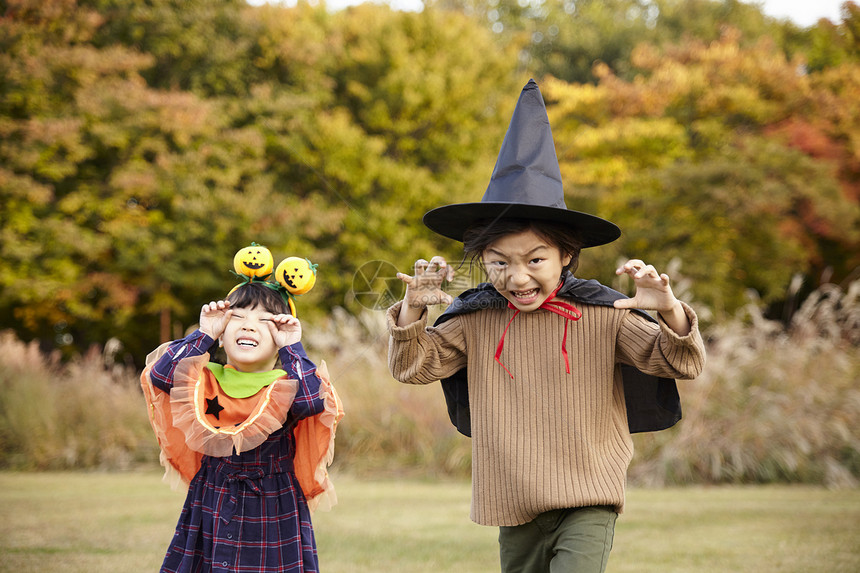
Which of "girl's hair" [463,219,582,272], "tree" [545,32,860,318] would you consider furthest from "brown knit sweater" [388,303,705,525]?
"tree" [545,32,860,318]

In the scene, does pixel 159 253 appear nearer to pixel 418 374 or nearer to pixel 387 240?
pixel 387 240

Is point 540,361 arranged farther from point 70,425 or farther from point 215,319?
point 70,425

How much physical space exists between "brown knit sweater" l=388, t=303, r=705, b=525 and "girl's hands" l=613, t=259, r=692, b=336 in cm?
10

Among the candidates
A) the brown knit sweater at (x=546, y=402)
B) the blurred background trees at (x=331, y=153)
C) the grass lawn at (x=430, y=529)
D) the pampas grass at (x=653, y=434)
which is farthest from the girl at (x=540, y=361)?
the blurred background trees at (x=331, y=153)

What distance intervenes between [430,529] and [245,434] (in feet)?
11.0

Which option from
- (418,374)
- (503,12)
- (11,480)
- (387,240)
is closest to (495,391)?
(418,374)

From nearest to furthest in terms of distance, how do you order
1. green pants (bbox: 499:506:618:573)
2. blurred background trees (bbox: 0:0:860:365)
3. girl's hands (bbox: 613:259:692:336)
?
girl's hands (bbox: 613:259:692:336)
green pants (bbox: 499:506:618:573)
blurred background trees (bbox: 0:0:860:365)

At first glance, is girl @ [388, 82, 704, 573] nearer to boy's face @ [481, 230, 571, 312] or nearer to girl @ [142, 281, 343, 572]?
boy's face @ [481, 230, 571, 312]

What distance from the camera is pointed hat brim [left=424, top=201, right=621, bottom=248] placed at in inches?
111

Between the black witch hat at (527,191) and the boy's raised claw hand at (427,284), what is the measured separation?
204mm

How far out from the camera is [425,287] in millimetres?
2889

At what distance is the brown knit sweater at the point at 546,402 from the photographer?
112 inches

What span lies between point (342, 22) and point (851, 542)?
502 inches

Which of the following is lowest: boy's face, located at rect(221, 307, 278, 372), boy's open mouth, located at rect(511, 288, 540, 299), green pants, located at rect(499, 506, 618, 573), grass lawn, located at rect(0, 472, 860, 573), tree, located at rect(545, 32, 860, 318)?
grass lawn, located at rect(0, 472, 860, 573)
